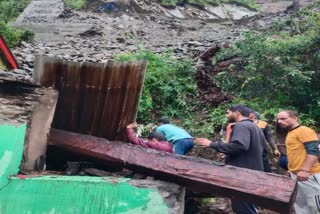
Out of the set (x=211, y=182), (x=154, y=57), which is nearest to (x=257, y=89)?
(x=154, y=57)

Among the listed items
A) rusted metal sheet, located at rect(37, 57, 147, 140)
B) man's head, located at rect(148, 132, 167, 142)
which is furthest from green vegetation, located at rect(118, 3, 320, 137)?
rusted metal sheet, located at rect(37, 57, 147, 140)

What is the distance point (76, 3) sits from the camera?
25.2 meters

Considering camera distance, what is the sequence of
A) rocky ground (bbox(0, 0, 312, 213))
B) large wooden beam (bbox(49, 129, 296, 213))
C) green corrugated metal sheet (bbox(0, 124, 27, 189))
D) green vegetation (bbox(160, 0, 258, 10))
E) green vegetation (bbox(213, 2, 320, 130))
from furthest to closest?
green vegetation (bbox(160, 0, 258, 10)), rocky ground (bbox(0, 0, 312, 213)), green vegetation (bbox(213, 2, 320, 130)), green corrugated metal sheet (bbox(0, 124, 27, 189)), large wooden beam (bbox(49, 129, 296, 213))

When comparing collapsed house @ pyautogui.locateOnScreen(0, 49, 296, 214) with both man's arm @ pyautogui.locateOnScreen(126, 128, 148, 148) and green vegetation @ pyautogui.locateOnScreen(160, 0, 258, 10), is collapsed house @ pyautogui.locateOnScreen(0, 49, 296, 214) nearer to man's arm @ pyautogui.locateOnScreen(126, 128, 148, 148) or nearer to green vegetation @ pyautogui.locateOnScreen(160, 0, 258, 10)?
man's arm @ pyautogui.locateOnScreen(126, 128, 148, 148)

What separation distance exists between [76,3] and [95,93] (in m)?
22.4

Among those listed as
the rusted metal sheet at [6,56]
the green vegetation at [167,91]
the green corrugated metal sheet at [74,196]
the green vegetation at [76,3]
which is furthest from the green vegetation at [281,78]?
the green vegetation at [76,3]

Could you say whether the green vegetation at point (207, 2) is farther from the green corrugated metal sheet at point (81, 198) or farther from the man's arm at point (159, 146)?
the green corrugated metal sheet at point (81, 198)

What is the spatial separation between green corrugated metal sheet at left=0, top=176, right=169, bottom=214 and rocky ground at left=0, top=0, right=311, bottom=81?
6.64m

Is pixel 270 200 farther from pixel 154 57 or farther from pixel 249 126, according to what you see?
pixel 154 57

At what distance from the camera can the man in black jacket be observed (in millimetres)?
4117

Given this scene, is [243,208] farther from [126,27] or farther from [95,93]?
[126,27]

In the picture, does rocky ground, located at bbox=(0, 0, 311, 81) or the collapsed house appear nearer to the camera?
the collapsed house

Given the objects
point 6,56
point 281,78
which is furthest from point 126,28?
point 6,56

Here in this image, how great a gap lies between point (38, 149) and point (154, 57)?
24.9 feet
